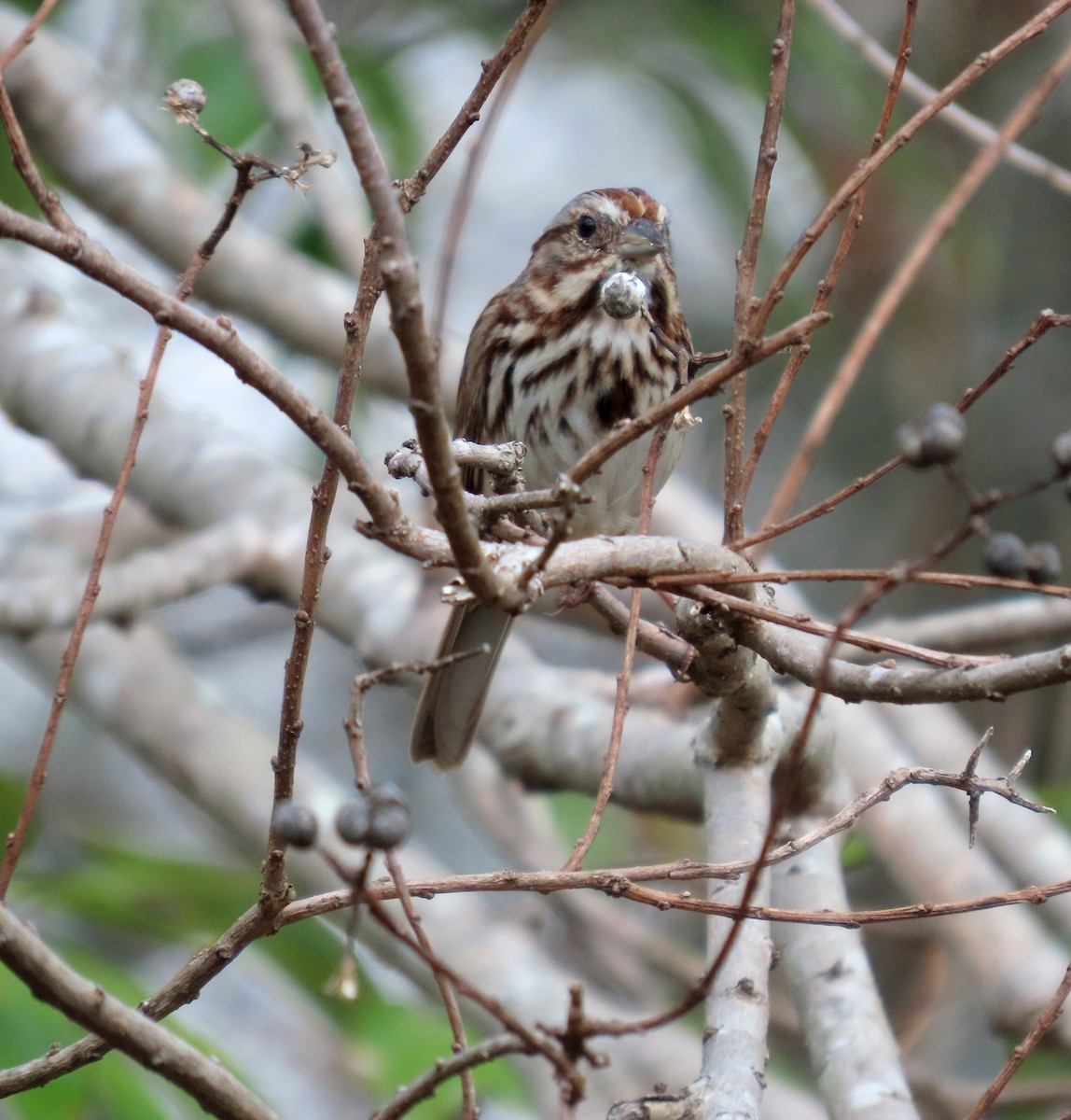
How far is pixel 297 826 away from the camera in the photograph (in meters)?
1.15

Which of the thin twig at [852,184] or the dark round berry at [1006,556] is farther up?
the thin twig at [852,184]

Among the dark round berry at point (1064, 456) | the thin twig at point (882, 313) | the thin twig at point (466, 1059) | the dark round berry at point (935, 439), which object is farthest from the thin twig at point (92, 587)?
the dark round berry at point (1064, 456)

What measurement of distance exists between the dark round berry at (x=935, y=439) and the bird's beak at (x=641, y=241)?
75.1 inches

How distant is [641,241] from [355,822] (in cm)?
218

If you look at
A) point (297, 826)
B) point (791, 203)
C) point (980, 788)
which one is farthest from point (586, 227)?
point (791, 203)

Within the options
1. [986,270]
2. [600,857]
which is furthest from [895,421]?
[600,857]

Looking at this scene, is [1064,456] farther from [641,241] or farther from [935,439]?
[641,241]

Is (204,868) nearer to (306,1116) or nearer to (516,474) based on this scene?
(516,474)

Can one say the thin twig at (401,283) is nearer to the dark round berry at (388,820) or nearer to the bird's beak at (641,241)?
the dark round berry at (388,820)

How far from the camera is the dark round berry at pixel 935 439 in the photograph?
3.99ft

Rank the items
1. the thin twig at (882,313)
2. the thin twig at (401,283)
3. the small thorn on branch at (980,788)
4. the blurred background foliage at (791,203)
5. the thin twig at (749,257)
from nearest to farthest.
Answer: the thin twig at (401,283), the thin twig at (882,313), the small thorn on branch at (980,788), the thin twig at (749,257), the blurred background foliage at (791,203)

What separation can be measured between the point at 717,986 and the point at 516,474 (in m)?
0.82

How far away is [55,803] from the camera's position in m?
7.35

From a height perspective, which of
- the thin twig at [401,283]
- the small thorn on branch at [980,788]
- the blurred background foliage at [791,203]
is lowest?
the small thorn on branch at [980,788]
